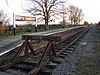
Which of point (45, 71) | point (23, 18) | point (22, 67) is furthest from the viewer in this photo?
point (23, 18)

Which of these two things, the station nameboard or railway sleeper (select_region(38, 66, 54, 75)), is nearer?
railway sleeper (select_region(38, 66, 54, 75))

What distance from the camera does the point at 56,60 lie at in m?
9.19

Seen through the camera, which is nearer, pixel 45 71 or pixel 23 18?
pixel 45 71

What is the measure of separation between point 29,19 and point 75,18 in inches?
2983

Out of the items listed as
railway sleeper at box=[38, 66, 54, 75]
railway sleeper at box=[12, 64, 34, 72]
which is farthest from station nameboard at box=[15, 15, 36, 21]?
railway sleeper at box=[38, 66, 54, 75]

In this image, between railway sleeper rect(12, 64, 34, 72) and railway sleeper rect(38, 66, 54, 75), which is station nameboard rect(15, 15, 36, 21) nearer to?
railway sleeper rect(12, 64, 34, 72)

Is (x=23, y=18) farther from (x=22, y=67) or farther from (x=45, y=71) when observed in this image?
(x=45, y=71)

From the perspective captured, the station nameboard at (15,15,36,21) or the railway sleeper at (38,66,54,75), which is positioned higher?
the station nameboard at (15,15,36,21)

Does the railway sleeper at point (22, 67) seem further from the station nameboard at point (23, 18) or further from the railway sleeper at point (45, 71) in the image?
the station nameboard at point (23, 18)

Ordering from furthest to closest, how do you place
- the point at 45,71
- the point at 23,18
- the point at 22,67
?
the point at 23,18
the point at 22,67
the point at 45,71

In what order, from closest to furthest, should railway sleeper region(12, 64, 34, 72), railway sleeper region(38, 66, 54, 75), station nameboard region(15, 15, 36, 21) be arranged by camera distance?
railway sleeper region(38, 66, 54, 75) < railway sleeper region(12, 64, 34, 72) < station nameboard region(15, 15, 36, 21)

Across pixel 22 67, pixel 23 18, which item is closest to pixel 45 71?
pixel 22 67

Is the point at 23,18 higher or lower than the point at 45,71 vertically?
higher

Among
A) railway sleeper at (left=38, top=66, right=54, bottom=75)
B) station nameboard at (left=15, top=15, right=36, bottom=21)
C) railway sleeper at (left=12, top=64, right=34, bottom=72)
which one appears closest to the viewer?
railway sleeper at (left=38, top=66, right=54, bottom=75)
